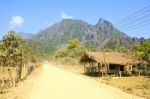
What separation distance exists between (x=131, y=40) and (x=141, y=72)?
5504 inches

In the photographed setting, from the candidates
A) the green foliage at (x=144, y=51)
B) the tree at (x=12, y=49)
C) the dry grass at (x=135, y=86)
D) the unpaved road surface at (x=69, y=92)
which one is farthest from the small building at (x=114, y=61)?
the unpaved road surface at (x=69, y=92)

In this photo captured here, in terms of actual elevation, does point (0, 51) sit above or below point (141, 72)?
above

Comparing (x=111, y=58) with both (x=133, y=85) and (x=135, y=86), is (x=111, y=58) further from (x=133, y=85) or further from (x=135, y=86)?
(x=135, y=86)

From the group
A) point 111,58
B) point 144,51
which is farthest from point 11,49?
point 144,51

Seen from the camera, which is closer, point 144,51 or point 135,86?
point 135,86

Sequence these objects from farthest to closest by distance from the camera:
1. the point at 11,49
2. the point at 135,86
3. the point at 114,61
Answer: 1. the point at 114,61
2. the point at 11,49
3. the point at 135,86

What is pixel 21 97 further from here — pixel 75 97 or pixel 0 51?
pixel 0 51

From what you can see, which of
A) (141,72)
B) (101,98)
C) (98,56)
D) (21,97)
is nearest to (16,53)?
(21,97)

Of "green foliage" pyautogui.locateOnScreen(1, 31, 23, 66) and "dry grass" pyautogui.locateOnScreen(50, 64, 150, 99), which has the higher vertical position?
"green foliage" pyautogui.locateOnScreen(1, 31, 23, 66)

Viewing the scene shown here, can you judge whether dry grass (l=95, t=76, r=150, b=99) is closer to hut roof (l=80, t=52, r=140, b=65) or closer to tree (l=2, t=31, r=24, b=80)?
tree (l=2, t=31, r=24, b=80)

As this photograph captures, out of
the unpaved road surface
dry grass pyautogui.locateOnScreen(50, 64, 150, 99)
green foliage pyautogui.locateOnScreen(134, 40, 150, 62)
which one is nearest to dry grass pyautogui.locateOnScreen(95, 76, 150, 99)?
dry grass pyautogui.locateOnScreen(50, 64, 150, 99)

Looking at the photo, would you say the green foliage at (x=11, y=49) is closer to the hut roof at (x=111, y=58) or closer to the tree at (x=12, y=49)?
the tree at (x=12, y=49)

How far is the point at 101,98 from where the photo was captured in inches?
813

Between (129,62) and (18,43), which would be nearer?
(18,43)
